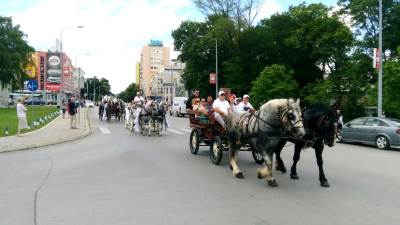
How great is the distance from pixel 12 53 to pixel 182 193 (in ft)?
236

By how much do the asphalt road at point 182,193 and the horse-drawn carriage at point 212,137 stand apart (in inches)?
12.9

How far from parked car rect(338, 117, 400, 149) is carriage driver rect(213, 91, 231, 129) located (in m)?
10.1

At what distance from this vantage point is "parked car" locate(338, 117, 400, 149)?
64.4ft

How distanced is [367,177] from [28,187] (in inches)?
290

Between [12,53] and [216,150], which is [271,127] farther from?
[12,53]

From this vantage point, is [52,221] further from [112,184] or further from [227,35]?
[227,35]

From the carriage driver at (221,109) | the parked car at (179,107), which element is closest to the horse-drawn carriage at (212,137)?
the carriage driver at (221,109)

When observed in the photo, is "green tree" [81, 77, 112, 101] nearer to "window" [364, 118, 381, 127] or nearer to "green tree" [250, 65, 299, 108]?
"green tree" [250, 65, 299, 108]

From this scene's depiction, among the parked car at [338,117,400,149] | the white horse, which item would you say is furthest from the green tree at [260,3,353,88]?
the white horse

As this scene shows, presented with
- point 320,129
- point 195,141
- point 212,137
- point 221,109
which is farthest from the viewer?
point 195,141

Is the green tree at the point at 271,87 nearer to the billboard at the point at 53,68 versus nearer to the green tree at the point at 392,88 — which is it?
the green tree at the point at 392,88

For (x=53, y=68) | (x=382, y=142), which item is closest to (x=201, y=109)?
(x=382, y=142)

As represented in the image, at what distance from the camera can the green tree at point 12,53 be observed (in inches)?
2874

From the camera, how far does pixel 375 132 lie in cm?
2034
